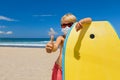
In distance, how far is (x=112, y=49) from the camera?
268 cm

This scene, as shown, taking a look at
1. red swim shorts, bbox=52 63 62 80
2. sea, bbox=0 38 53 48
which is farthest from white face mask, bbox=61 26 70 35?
sea, bbox=0 38 53 48

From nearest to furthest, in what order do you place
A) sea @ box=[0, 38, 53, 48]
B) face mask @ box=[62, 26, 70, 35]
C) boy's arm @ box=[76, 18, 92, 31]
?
1. boy's arm @ box=[76, 18, 92, 31]
2. face mask @ box=[62, 26, 70, 35]
3. sea @ box=[0, 38, 53, 48]

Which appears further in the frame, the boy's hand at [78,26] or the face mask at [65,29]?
the face mask at [65,29]

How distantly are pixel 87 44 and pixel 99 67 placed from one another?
249mm

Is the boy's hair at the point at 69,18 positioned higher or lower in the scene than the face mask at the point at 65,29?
higher

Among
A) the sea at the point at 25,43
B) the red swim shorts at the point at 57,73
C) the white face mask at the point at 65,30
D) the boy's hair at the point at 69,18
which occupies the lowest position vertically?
the red swim shorts at the point at 57,73

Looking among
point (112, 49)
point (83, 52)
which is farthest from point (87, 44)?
point (112, 49)

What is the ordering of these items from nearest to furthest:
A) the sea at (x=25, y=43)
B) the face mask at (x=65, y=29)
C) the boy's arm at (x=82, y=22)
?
the boy's arm at (x=82, y=22), the face mask at (x=65, y=29), the sea at (x=25, y=43)

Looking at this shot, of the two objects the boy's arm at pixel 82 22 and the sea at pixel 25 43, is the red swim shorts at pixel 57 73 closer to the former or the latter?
the boy's arm at pixel 82 22

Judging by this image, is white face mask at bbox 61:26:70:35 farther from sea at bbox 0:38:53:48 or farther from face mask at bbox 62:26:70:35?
sea at bbox 0:38:53:48

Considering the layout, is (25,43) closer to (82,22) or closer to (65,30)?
(65,30)

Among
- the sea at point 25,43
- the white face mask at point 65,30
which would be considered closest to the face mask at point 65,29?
the white face mask at point 65,30

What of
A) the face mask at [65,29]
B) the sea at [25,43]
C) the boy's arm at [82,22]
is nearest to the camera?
the boy's arm at [82,22]

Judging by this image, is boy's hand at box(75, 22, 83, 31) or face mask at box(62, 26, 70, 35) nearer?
boy's hand at box(75, 22, 83, 31)
